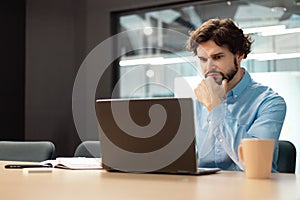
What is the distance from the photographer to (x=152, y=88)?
4.18 meters

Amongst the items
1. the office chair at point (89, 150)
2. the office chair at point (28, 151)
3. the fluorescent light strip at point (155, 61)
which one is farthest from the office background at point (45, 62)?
the office chair at point (89, 150)

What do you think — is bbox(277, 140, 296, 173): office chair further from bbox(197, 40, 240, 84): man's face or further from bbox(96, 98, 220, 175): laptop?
bbox(96, 98, 220, 175): laptop

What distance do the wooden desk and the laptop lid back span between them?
62mm

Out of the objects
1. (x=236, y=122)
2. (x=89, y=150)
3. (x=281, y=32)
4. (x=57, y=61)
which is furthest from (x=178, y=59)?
(x=236, y=122)

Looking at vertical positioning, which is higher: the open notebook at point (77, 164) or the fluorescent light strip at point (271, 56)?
the fluorescent light strip at point (271, 56)

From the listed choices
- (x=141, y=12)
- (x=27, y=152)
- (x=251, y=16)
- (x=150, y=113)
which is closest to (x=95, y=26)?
(x=141, y=12)

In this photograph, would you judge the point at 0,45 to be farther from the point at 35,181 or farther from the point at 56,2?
the point at 35,181

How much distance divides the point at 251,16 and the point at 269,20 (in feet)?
0.50

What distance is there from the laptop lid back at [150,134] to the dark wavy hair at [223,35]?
732mm

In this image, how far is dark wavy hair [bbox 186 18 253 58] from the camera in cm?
199

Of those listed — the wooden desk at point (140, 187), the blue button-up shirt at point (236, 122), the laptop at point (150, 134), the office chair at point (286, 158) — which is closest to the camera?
the wooden desk at point (140, 187)

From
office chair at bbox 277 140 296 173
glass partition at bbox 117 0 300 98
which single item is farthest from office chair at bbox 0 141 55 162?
glass partition at bbox 117 0 300 98

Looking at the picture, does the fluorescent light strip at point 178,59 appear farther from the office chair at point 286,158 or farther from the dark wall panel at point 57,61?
the office chair at point 286,158

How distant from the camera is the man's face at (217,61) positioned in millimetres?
1995
